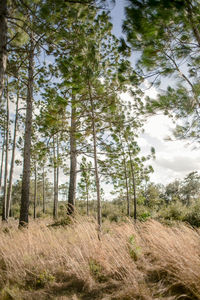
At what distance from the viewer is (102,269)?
3021 mm

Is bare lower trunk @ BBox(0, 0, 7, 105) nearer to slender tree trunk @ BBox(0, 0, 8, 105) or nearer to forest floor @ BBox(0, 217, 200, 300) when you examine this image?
slender tree trunk @ BBox(0, 0, 8, 105)

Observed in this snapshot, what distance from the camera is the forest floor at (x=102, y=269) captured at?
2.30 m

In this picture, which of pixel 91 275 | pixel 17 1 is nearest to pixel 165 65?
pixel 17 1

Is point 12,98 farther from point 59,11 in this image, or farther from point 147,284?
point 147,284

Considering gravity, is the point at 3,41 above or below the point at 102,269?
above

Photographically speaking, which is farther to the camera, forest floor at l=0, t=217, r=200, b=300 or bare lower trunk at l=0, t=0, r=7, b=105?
bare lower trunk at l=0, t=0, r=7, b=105

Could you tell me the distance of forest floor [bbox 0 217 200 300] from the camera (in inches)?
90.7

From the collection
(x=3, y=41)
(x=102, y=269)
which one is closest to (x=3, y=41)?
(x=3, y=41)

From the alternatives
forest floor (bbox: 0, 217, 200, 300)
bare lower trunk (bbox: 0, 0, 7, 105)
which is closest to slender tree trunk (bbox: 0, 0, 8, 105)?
bare lower trunk (bbox: 0, 0, 7, 105)

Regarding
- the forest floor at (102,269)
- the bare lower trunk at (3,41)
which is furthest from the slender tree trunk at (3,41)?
the forest floor at (102,269)

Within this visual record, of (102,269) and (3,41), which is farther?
(3,41)

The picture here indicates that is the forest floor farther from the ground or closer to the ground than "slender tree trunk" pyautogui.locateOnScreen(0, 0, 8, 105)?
closer to the ground

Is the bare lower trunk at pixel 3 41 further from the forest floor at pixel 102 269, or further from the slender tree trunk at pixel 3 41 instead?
the forest floor at pixel 102 269

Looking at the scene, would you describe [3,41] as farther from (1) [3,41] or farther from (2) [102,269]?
(2) [102,269]
